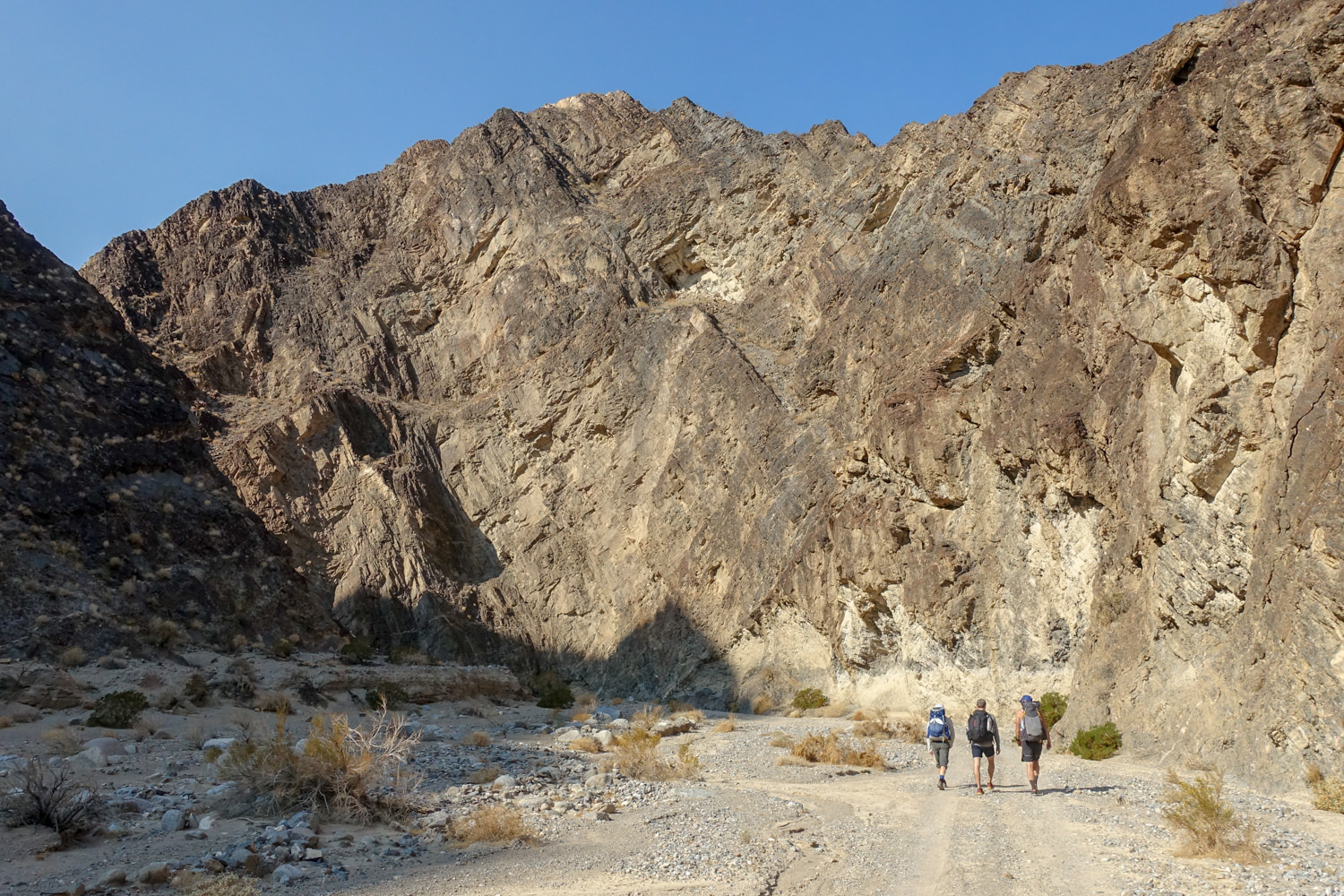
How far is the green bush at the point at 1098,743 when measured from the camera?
16.7 metres

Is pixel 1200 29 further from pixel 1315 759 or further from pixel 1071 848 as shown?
pixel 1071 848

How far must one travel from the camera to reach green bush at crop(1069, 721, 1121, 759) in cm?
1672

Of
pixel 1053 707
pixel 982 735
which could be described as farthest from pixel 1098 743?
pixel 982 735

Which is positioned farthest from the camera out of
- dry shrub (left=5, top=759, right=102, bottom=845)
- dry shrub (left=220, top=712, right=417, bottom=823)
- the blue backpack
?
the blue backpack

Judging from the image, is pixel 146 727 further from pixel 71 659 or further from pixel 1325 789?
pixel 1325 789

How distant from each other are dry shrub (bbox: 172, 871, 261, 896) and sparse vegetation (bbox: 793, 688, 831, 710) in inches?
967

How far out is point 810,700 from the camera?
1194 inches

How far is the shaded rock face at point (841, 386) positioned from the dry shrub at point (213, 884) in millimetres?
12912

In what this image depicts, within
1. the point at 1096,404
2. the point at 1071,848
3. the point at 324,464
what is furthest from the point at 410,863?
the point at 324,464

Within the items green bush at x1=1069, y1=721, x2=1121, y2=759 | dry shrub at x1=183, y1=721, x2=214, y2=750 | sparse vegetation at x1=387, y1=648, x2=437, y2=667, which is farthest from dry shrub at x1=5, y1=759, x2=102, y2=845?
sparse vegetation at x1=387, y1=648, x2=437, y2=667

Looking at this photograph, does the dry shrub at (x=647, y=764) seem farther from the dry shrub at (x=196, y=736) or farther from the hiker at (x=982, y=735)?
the dry shrub at (x=196, y=736)

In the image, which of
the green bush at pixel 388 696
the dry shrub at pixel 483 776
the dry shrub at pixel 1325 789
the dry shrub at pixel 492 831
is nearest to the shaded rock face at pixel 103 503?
the green bush at pixel 388 696

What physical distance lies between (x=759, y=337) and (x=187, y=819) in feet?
112

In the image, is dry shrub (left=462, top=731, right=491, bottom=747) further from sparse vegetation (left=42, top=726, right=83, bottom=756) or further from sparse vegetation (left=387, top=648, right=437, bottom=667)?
sparse vegetation (left=387, top=648, right=437, bottom=667)
